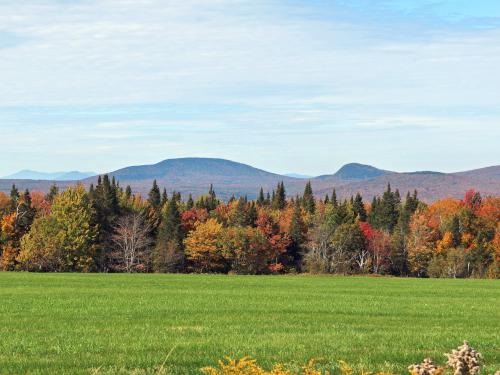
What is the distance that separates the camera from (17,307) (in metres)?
35.5

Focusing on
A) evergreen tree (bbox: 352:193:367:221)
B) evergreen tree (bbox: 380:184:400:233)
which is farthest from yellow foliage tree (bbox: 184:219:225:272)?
evergreen tree (bbox: 380:184:400:233)

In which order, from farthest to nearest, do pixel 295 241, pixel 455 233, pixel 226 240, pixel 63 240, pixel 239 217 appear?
pixel 455 233, pixel 295 241, pixel 239 217, pixel 226 240, pixel 63 240

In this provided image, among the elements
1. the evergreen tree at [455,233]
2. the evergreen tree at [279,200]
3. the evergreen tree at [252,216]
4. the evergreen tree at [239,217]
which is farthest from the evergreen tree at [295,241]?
the evergreen tree at [279,200]

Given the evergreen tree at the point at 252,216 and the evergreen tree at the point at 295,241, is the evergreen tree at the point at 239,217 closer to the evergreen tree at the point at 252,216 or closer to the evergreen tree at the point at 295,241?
the evergreen tree at the point at 252,216

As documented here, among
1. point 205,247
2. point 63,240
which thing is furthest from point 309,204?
point 63,240

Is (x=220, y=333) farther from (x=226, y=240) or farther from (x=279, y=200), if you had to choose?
(x=279, y=200)

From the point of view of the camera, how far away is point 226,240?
116 m

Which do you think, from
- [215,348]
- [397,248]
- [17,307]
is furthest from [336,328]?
[397,248]

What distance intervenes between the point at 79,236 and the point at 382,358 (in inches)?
3738

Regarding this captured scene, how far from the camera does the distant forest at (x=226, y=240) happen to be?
11056cm

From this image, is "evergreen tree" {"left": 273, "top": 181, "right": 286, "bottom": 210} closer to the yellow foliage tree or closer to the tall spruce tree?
the tall spruce tree

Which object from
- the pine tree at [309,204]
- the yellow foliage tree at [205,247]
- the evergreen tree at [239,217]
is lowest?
the yellow foliage tree at [205,247]

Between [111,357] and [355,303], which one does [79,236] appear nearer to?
[355,303]

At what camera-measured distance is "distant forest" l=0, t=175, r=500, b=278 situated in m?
111
